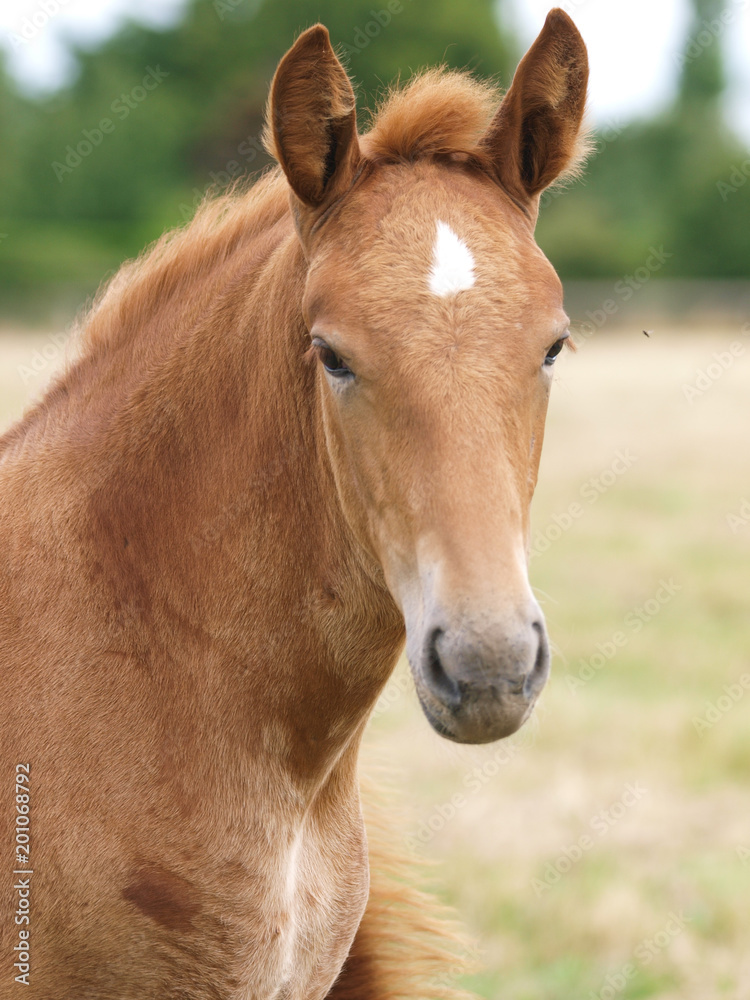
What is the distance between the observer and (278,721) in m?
2.50

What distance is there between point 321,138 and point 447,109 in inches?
13.6

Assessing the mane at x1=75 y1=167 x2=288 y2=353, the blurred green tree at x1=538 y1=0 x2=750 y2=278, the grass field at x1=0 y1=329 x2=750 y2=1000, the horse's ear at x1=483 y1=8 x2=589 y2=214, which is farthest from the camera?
the blurred green tree at x1=538 y1=0 x2=750 y2=278

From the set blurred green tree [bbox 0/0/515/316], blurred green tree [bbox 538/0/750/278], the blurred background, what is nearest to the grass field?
the blurred background

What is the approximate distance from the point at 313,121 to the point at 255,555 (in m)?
1.06

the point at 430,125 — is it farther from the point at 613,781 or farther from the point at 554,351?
the point at 613,781

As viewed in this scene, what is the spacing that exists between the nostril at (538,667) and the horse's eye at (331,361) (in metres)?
0.71

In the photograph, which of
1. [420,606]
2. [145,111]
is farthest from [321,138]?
[145,111]

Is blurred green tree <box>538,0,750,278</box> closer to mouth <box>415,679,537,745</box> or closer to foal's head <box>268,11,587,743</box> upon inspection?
foal's head <box>268,11,587,743</box>

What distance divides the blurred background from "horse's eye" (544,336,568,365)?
255mm

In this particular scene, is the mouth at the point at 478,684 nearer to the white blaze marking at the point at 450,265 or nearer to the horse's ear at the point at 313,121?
the white blaze marking at the point at 450,265

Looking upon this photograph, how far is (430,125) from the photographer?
2.47 meters

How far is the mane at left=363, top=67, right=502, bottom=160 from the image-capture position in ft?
8.13

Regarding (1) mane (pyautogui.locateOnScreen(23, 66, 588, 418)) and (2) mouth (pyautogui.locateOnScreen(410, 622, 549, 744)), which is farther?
(1) mane (pyautogui.locateOnScreen(23, 66, 588, 418))

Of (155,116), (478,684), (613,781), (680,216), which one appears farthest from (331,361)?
(155,116)
